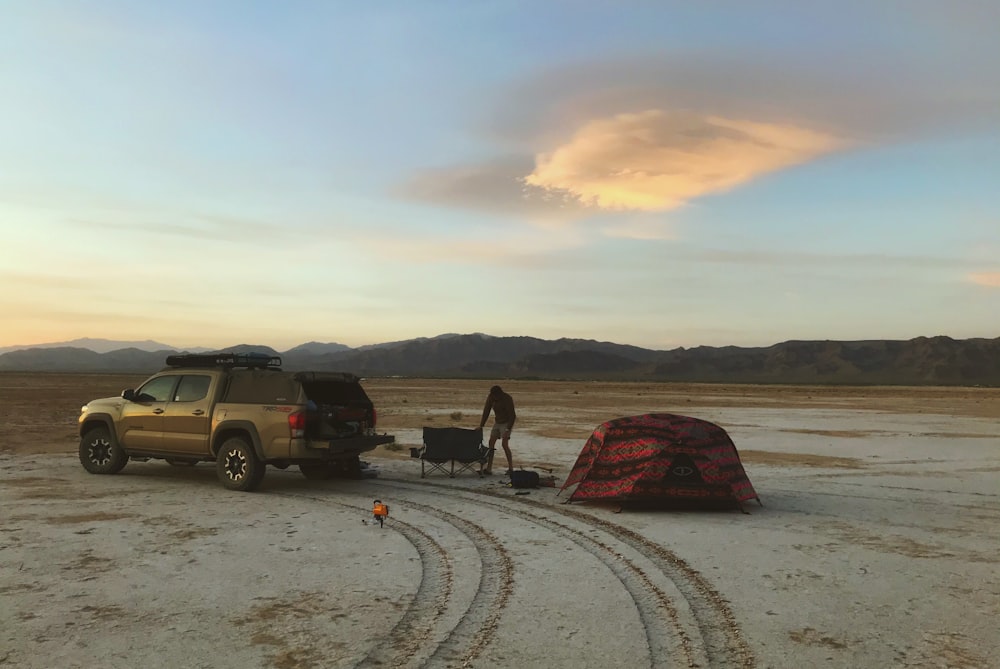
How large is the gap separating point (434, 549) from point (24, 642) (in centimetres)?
399

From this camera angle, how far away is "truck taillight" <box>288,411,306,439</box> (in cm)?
1166

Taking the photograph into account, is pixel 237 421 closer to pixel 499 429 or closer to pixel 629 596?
pixel 499 429

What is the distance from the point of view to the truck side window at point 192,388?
42.1ft

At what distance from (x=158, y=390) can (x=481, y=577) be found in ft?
29.5

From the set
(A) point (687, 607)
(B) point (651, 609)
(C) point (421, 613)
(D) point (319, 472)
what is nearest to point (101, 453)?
(D) point (319, 472)

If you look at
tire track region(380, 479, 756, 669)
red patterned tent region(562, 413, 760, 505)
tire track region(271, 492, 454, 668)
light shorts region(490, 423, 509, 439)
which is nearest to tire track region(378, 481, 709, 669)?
tire track region(380, 479, 756, 669)

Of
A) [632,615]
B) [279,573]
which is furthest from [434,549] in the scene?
[632,615]

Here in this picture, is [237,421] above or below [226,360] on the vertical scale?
below

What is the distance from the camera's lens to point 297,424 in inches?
460

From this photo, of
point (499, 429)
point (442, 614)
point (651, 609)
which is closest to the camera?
point (442, 614)

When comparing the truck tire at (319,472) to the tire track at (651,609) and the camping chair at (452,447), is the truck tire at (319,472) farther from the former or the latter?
the tire track at (651,609)

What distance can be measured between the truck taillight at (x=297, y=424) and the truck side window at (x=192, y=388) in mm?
2128

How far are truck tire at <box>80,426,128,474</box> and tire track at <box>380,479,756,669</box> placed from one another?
841cm

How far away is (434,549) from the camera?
26.8ft
